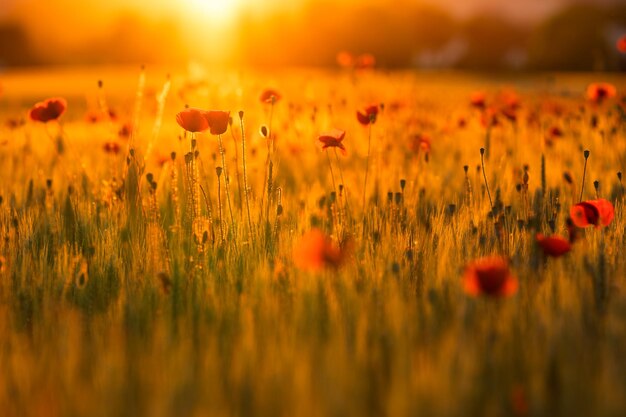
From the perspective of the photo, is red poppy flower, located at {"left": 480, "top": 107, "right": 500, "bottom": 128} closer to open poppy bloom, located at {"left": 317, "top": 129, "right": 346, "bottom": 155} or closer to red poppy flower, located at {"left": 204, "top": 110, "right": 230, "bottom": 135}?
open poppy bloom, located at {"left": 317, "top": 129, "right": 346, "bottom": 155}

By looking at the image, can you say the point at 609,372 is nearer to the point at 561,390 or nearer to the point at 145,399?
the point at 561,390

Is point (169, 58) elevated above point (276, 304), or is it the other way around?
point (169, 58)

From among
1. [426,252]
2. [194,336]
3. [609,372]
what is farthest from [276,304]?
[609,372]

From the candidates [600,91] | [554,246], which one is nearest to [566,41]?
[600,91]

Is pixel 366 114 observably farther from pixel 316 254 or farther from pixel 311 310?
pixel 316 254

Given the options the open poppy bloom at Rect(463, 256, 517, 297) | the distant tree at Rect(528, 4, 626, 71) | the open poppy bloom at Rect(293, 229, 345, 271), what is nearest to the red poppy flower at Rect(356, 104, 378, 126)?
the open poppy bloom at Rect(293, 229, 345, 271)
